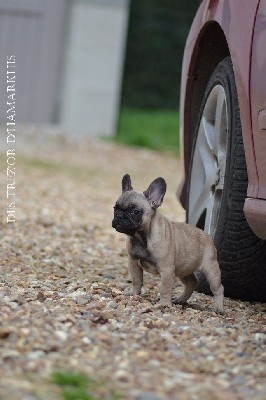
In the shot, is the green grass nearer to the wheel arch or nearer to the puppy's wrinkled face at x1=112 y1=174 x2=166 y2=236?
the wheel arch

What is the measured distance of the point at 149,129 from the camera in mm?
15438

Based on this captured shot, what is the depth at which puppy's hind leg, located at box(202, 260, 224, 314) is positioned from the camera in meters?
4.79

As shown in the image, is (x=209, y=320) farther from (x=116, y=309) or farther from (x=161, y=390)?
(x=161, y=390)

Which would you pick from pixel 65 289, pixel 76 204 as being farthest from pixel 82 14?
pixel 65 289

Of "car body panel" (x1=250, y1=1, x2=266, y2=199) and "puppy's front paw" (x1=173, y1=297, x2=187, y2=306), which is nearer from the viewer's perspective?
"car body panel" (x1=250, y1=1, x2=266, y2=199)

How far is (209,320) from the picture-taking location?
Result: 14.5 feet

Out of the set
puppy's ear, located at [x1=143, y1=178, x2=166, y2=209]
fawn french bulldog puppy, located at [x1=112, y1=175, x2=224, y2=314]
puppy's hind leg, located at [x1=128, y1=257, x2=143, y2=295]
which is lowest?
puppy's hind leg, located at [x1=128, y1=257, x2=143, y2=295]

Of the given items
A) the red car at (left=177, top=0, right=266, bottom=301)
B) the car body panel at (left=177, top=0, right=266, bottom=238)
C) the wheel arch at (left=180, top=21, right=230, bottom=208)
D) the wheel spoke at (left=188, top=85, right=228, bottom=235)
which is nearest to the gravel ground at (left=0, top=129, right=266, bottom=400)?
the red car at (left=177, top=0, right=266, bottom=301)

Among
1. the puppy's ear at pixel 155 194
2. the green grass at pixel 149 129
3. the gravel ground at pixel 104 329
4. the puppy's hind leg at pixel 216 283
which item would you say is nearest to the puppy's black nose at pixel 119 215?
the puppy's ear at pixel 155 194

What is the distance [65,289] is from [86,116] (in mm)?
9887

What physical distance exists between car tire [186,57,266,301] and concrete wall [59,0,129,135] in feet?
29.5

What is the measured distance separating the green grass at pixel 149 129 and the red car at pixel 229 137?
8.41 metres

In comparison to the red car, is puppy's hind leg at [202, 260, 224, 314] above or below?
below

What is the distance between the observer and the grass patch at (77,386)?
3123 mm
